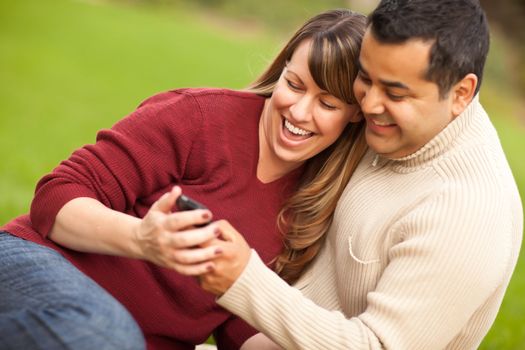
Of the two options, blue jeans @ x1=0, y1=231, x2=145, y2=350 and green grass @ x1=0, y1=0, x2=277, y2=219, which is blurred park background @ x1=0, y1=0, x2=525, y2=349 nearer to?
green grass @ x1=0, y1=0, x2=277, y2=219

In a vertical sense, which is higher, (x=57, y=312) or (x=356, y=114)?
(x=356, y=114)

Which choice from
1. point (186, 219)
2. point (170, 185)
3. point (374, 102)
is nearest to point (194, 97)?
point (170, 185)

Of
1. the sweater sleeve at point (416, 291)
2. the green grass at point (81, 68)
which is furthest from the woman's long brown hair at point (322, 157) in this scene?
the green grass at point (81, 68)

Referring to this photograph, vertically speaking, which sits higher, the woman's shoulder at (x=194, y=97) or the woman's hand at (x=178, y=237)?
the woman's shoulder at (x=194, y=97)

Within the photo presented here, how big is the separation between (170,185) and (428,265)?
102 centimetres

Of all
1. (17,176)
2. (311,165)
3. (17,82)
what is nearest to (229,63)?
(17,82)

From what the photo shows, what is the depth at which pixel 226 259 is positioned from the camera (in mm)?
2537

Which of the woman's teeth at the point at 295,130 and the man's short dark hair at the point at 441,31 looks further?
the woman's teeth at the point at 295,130

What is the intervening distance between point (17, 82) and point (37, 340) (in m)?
11.0

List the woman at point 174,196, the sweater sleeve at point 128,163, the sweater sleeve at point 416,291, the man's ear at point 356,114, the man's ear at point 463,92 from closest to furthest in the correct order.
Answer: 1. the woman at point 174,196
2. the sweater sleeve at point 416,291
3. the man's ear at point 463,92
4. the sweater sleeve at point 128,163
5. the man's ear at point 356,114

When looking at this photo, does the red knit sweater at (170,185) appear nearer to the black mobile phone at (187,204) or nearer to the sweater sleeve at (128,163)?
the sweater sleeve at (128,163)

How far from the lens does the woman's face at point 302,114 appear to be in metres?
3.08

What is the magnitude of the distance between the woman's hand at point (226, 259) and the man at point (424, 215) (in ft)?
0.05

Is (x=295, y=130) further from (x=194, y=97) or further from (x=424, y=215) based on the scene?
(x=424, y=215)
